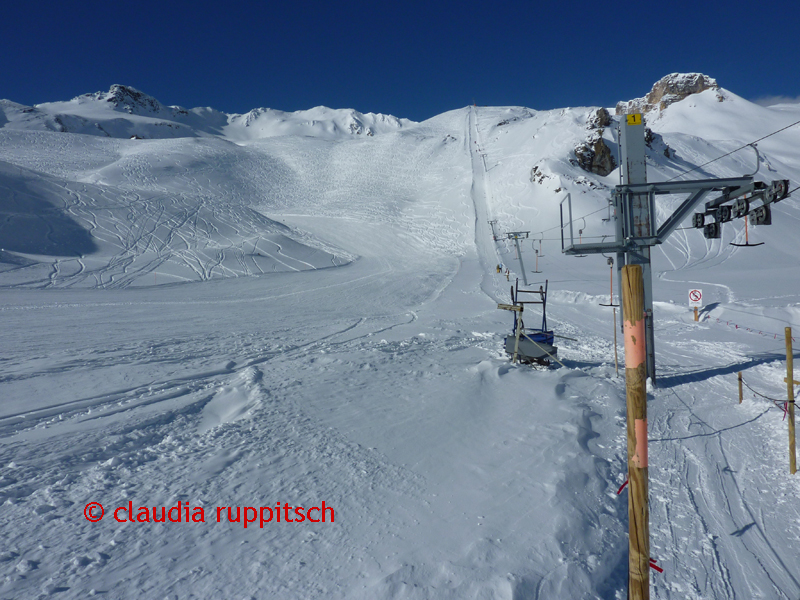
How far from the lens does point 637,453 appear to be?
2.79 metres

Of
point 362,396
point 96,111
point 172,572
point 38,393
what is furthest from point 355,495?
point 96,111

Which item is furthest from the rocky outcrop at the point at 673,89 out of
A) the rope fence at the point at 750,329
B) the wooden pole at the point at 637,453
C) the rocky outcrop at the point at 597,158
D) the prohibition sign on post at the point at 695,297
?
the wooden pole at the point at 637,453

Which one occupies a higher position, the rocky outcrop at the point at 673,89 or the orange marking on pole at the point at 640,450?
the rocky outcrop at the point at 673,89

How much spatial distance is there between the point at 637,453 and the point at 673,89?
564 ft

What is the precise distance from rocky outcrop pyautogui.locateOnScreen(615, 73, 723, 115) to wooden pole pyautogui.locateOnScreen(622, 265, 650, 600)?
15880cm

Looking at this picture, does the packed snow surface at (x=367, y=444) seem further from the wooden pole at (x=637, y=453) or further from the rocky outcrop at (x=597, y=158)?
the rocky outcrop at (x=597, y=158)

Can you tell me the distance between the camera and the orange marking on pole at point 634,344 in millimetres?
2709

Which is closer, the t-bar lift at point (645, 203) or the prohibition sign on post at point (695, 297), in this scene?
the t-bar lift at point (645, 203)

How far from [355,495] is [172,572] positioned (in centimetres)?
198

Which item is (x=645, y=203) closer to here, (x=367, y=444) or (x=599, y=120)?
(x=367, y=444)

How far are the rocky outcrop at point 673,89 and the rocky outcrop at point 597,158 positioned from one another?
311 feet

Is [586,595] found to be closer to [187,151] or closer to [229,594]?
[229,594]

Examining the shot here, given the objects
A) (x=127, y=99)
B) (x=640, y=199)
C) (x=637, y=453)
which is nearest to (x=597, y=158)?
(x=640, y=199)

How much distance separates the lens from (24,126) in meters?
122
